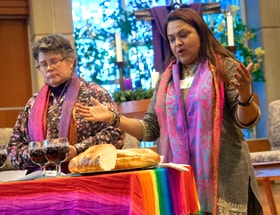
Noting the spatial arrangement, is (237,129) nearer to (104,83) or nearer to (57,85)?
(57,85)

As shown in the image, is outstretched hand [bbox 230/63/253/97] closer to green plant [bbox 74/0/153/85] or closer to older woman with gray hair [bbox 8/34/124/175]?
older woman with gray hair [bbox 8/34/124/175]

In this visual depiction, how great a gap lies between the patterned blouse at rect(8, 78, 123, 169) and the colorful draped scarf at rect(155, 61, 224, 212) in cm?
24

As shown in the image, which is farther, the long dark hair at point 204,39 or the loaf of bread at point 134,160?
the long dark hair at point 204,39

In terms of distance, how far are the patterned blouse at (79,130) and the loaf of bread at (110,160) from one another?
0.72m

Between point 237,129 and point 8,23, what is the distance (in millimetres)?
5147

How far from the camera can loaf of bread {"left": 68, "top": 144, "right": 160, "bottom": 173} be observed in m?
1.57

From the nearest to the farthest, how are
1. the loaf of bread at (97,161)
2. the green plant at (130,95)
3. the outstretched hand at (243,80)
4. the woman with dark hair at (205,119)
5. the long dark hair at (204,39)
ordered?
the loaf of bread at (97,161), the outstretched hand at (243,80), the woman with dark hair at (205,119), the long dark hair at (204,39), the green plant at (130,95)

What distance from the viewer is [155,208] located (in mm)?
1505

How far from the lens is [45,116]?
252cm

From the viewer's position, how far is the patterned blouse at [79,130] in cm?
244

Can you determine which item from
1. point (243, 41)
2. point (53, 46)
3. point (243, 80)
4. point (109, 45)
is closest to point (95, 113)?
point (243, 80)

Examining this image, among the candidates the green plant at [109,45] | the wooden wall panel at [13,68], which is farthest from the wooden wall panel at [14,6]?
the green plant at [109,45]

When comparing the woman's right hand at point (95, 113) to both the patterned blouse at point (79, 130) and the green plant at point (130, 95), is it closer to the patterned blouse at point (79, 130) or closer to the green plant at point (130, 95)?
the patterned blouse at point (79, 130)

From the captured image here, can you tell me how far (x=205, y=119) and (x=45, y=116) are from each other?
2.40 ft
